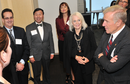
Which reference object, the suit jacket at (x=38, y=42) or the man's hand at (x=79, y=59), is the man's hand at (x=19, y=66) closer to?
the suit jacket at (x=38, y=42)

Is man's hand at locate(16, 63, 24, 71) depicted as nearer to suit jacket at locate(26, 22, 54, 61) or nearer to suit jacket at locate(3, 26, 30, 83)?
suit jacket at locate(3, 26, 30, 83)

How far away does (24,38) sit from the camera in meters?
2.70

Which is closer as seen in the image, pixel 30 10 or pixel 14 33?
pixel 14 33

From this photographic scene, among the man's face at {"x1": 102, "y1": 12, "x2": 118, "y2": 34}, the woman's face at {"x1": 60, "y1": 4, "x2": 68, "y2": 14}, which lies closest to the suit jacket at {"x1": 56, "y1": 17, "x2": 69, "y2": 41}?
the woman's face at {"x1": 60, "y1": 4, "x2": 68, "y2": 14}

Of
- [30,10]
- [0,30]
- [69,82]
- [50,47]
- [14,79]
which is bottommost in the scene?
[69,82]

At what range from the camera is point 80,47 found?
2.52m

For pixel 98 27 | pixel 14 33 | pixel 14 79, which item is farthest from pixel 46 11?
pixel 98 27

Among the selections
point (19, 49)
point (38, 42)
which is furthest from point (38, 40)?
point (19, 49)

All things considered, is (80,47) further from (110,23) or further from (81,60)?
(110,23)

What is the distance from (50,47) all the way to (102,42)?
1439mm

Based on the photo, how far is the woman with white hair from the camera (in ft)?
8.13

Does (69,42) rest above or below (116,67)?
above

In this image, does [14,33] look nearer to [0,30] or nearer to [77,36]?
[77,36]

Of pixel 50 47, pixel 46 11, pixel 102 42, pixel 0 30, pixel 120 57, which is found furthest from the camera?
pixel 46 11
